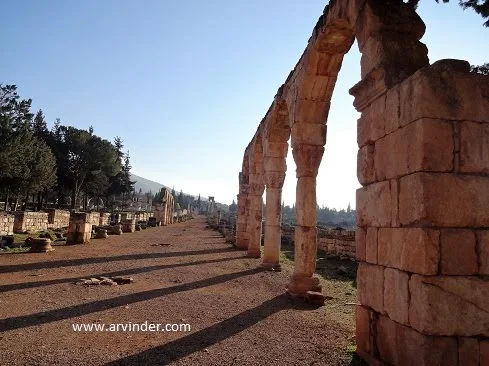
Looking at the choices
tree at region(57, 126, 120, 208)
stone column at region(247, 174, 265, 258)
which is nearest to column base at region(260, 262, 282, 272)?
stone column at region(247, 174, 265, 258)

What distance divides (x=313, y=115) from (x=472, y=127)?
532 centimetres

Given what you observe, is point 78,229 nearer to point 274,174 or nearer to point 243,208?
point 243,208

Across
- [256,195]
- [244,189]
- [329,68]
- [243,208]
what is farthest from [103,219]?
[329,68]

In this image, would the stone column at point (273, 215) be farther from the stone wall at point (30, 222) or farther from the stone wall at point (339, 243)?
the stone wall at point (30, 222)

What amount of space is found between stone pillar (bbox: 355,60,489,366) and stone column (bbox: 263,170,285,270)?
805 centimetres

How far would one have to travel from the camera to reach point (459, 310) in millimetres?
3246

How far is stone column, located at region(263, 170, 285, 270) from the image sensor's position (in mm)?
12055

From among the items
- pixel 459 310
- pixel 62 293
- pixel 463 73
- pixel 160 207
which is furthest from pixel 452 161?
pixel 160 207

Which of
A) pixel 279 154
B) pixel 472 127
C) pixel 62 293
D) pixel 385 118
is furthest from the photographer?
pixel 279 154

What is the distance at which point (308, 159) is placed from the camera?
28.0 ft

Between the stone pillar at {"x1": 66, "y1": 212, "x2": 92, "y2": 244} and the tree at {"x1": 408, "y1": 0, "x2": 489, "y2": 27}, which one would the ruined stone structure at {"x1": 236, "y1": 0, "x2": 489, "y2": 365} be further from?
the stone pillar at {"x1": 66, "y1": 212, "x2": 92, "y2": 244}

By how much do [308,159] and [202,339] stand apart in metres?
4.93

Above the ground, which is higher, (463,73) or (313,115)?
(313,115)

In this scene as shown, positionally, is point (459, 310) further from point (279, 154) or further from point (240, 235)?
point (240, 235)
